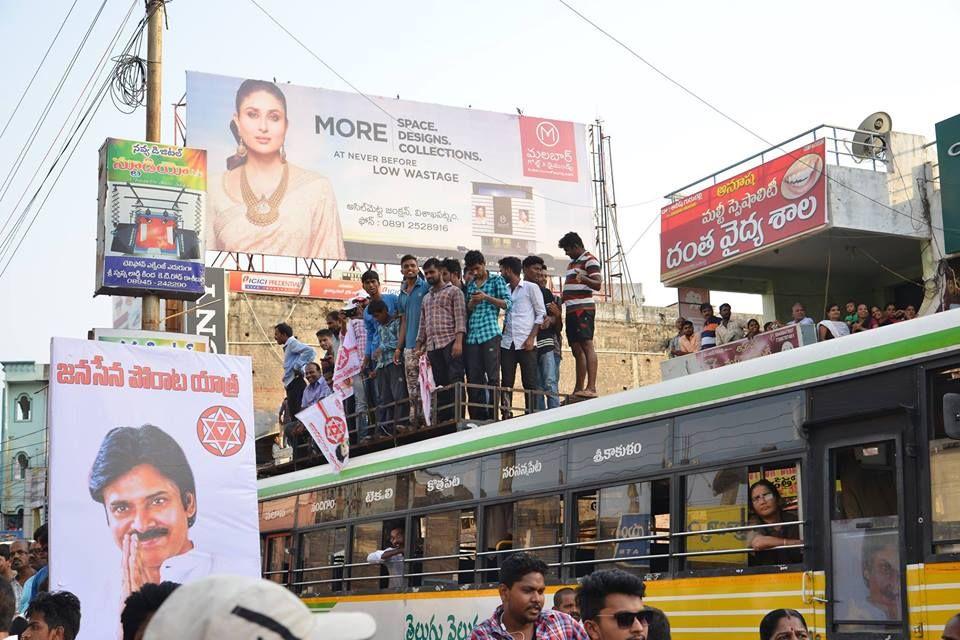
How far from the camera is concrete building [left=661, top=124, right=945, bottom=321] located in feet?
60.3

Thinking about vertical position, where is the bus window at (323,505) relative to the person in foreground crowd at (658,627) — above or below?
above

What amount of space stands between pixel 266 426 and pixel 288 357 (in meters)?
16.2

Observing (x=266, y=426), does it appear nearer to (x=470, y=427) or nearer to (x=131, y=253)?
(x=131, y=253)

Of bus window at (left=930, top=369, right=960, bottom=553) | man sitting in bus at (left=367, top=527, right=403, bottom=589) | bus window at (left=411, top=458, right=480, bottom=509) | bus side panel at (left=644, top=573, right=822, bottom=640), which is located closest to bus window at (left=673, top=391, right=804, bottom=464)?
bus side panel at (left=644, top=573, right=822, bottom=640)

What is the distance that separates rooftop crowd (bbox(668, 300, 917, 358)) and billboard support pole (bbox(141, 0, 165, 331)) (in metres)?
7.43

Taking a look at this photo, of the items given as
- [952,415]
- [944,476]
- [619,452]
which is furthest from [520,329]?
[952,415]

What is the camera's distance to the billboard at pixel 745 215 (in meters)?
18.7

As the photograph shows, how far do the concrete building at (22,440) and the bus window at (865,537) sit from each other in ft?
172

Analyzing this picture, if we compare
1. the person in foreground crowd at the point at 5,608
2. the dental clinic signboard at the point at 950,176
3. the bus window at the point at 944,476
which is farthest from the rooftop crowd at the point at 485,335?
the person in foreground crowd at the point at 5,608

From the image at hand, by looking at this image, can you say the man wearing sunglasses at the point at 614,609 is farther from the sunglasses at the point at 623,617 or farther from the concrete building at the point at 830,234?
the concrete building at the point at 830,234

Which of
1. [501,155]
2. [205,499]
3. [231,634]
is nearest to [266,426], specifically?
[501,155]

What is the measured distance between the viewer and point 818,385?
8.49 m

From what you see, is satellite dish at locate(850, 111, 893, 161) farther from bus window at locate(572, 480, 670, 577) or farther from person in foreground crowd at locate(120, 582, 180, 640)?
person in foreground crowd at locate(120, 582, 180, 640)

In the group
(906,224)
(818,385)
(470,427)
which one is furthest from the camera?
(906,224)
